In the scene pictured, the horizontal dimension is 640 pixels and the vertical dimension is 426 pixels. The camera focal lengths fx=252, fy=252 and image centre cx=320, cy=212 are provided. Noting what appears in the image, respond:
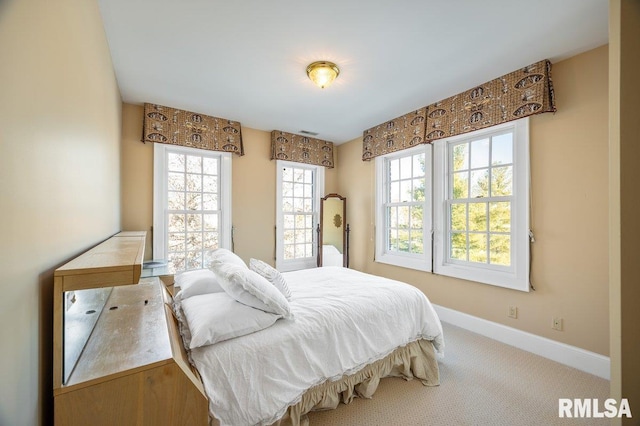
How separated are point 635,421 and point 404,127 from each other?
3266mm

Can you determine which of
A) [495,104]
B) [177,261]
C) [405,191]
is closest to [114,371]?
[177,261]

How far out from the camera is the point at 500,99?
2.59 meters

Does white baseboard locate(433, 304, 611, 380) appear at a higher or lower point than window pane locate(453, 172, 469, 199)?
lower

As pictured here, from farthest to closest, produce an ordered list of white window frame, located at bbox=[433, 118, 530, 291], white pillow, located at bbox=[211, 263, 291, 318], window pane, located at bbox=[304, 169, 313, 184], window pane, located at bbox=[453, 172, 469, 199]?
window pane, located at bbox=[304, 169, 313, 184] → window pane, located at bbox=[453, 172, 469, 199] → white window frame, located at bbox=[433, 118, 530, 291] → white pillow, located at bbox=[211, 263, 291, 318]

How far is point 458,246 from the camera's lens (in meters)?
3.17

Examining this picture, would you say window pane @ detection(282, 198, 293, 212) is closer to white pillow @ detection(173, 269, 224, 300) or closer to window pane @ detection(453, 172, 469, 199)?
white pillow @ detection(173, 269, 224, 300)

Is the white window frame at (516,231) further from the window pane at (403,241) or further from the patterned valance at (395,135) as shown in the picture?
the window pane at (403,241)

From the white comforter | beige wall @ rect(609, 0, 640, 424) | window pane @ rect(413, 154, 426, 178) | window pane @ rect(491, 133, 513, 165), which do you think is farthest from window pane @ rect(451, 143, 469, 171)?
the white comforter

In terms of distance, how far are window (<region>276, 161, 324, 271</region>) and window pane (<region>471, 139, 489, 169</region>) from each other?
2.44 metres

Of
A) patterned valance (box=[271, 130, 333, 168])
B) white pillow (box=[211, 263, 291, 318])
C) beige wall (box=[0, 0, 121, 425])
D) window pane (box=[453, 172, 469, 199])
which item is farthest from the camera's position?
patterned valance (box=[271, 130, 333, 168])

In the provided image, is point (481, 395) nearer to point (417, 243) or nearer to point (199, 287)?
point (417, 243)

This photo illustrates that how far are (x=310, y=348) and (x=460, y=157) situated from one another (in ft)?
9.35

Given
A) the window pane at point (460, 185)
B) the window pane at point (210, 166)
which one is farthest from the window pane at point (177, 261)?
the window pane at point (460, 185)

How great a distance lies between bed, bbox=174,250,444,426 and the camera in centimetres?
129
